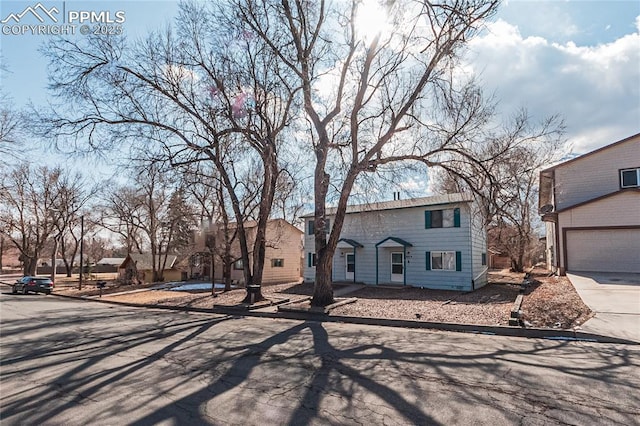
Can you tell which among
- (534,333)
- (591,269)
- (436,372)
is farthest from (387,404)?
(591,269)

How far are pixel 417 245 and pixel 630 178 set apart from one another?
1222 centimetres

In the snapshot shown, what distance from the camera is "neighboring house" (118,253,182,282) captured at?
3316cm

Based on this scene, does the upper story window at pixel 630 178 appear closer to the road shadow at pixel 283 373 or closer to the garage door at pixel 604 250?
the garage door at pixel 604 250

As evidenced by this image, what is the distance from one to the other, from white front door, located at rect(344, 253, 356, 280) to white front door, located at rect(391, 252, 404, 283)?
258 centimetres

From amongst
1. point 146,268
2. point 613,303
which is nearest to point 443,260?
point 613,303

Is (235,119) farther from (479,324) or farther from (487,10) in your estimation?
(479,324)

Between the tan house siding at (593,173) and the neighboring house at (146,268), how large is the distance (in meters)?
31.5

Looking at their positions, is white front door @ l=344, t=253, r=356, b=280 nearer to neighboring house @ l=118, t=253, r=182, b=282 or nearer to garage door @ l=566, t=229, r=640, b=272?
garage door @ l=566, t=229, r=640, b=272

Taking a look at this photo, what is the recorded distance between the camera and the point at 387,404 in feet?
14.3

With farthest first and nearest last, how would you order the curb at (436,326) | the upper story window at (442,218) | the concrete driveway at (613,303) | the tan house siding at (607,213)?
the upper story window at (442,218) → the tan house siding at (607,213) → the concrete driveway at (613,303) → the curb at (436,326)

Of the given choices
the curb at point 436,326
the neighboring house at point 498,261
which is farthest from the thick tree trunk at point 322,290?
the neighboring house at point 498,261

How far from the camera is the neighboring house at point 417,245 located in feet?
63.0

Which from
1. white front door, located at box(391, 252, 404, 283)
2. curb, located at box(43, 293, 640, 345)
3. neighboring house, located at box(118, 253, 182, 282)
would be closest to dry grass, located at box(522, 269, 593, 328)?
curb, located at box(43, 293, 640, 345)

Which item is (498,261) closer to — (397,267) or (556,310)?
(397,267)
